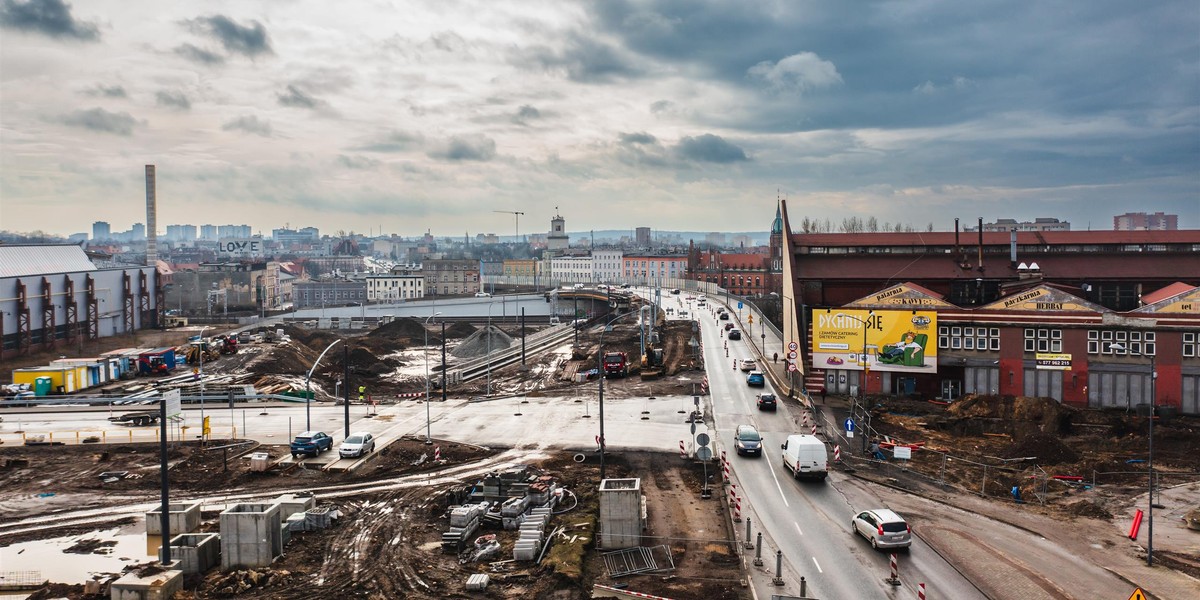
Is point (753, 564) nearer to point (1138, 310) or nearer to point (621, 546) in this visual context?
point (621, 546)

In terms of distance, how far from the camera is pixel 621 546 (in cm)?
2784

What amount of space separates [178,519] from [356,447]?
480 inches

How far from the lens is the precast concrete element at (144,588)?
81.4 ft

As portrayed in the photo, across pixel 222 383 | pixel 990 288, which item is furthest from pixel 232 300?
pixel 990 288

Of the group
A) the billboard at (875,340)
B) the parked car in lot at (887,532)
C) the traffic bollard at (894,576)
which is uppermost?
the billboard at (875,340)

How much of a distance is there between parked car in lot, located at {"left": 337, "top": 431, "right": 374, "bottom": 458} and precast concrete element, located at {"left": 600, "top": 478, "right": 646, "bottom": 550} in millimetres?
19347

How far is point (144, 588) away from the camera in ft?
81.7

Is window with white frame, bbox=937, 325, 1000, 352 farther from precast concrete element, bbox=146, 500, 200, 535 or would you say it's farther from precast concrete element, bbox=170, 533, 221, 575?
precast concrete element, bbox=146, 500, 200, 535

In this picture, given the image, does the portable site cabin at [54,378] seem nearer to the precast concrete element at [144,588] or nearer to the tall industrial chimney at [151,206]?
the precast concrete element at [144,588]

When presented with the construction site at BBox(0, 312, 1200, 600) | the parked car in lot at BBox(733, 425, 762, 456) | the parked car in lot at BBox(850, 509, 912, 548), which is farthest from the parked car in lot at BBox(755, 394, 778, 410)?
the parked car in lot at BBox(850, 509, 912, 548)

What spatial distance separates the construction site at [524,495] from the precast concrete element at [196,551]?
0.38m

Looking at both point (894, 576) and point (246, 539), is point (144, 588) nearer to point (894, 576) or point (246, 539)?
point (246, 539)

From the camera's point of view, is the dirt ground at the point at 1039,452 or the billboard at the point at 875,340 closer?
the dirt ground at the point at 1039,452

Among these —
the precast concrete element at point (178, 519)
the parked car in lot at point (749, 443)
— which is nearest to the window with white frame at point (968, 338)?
the parked car in lot at point (749, 443)
